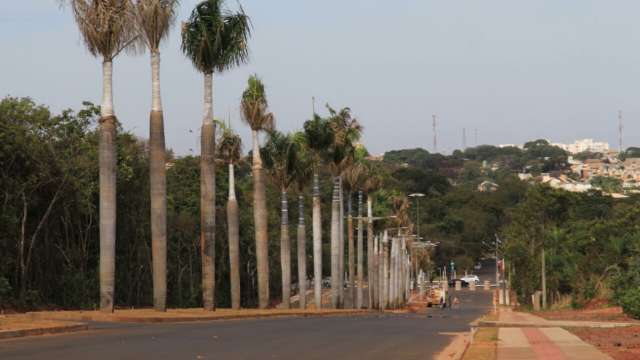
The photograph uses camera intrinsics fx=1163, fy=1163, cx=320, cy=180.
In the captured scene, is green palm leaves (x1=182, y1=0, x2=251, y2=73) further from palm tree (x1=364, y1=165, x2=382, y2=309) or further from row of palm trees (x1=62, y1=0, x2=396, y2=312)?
palm tree (x1=364, y1=165, x2=382, y2=309)

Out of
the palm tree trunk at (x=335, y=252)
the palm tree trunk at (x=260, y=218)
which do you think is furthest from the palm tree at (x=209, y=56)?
→ the palm tree trunk at (x=335, y=252)

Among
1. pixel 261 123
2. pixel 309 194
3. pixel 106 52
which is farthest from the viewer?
pixel 309 194

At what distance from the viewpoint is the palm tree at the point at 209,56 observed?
5175 cm

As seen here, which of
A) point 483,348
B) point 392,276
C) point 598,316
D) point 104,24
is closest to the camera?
point 483,348

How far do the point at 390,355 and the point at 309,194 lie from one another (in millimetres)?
107589

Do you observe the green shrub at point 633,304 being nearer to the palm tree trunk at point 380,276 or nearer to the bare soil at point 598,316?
the bare soil at point 598,316

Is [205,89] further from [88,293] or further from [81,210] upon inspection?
[88,293]

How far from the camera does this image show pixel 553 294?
106438 millimetres

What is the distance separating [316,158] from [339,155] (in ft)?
13.8

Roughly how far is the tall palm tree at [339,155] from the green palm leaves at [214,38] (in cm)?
2852

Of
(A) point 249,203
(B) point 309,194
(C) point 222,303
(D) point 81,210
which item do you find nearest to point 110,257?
(D) point 81,210

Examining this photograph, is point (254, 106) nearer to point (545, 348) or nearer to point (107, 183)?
point (107, 183)

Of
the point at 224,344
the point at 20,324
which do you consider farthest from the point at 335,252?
the point at 224,344

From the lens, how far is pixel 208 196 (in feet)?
175
